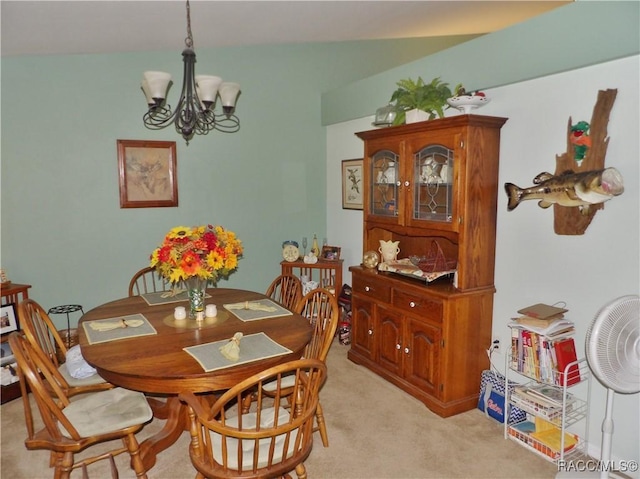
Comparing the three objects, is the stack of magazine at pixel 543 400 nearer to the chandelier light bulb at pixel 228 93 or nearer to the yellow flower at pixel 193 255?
the yellow flower at pixel 193 255

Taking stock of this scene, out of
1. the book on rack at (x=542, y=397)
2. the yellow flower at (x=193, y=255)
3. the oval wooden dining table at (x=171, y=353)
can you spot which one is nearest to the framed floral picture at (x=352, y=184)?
the oval wooden dining table at (x=171, y=353)

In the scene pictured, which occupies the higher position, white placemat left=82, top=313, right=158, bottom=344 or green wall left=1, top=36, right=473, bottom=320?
green wall left=1, top=36, right=473, bottom=320

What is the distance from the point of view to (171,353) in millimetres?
2146

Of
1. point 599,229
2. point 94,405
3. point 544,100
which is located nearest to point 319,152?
point 544,100

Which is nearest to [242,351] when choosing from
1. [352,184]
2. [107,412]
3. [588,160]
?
[107,412]

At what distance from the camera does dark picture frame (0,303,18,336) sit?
330 cm

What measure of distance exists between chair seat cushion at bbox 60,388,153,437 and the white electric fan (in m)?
2.02

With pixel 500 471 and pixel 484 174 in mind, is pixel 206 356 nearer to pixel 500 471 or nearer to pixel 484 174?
pixel 500 471

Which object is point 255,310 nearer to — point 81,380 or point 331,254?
point 81,380

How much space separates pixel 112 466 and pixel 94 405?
351 mm

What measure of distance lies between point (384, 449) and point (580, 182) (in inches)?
70.1

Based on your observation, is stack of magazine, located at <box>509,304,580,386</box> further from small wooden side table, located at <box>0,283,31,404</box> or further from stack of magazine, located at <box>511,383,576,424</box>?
small wooden side table, located at <box>0,283,31,404</box>

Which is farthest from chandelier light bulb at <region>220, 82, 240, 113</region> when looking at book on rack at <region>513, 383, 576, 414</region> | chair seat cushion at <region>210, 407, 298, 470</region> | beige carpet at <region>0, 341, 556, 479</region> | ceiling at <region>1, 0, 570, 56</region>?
book on rack at <region>513, 383, 576, 414</region>

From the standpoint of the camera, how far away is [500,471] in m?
2.42
